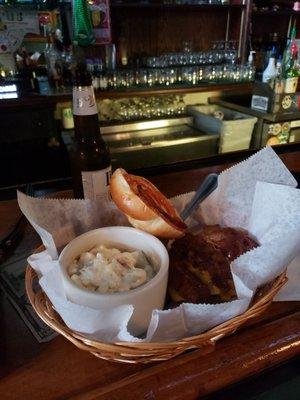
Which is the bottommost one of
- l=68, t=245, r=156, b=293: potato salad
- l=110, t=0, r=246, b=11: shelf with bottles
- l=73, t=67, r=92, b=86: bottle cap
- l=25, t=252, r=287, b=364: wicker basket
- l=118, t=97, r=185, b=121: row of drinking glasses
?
l=118, t=97, r=185, b=121: row of drinking glasses

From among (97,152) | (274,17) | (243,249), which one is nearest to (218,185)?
(243,249)

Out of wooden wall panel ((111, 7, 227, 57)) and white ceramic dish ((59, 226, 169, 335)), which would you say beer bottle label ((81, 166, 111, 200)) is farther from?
wooden wall panel ((111, 7, 227, 57))

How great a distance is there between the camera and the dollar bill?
58 centimetres

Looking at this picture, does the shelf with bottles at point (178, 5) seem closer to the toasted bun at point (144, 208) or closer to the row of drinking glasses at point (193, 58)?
the row of drinking glasses at point (193, 58)

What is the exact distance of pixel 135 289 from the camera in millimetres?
520

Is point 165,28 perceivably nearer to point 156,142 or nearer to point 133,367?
point 156,142

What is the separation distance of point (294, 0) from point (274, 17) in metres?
0.21

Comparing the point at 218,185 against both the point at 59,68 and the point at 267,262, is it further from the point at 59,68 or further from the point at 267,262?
the point at 59,68

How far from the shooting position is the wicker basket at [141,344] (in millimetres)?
467

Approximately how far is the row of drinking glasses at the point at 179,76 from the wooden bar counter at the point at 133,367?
2104 millimetres

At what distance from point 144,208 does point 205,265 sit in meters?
0.15

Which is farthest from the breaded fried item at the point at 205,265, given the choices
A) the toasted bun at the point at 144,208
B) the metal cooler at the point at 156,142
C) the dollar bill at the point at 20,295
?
the metal cooler at the point at 156,142

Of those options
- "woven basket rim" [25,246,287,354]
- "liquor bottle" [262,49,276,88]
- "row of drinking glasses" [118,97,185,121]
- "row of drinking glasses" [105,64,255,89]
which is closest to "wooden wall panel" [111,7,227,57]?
"row of drinking glasses" [105,64,255,89]

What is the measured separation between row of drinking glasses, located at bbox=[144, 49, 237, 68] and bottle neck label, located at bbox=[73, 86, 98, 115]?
6.76 feet
